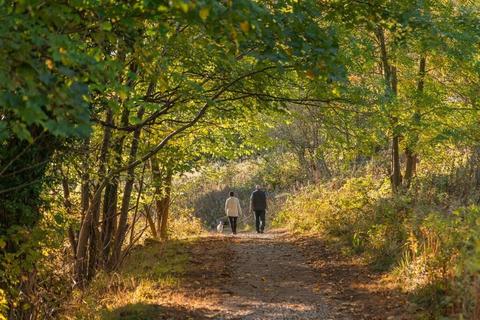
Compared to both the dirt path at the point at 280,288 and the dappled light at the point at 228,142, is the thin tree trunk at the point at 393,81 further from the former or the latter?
the dirt path at the point at 280,288

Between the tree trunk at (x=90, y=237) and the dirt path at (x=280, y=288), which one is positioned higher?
the tree trunk at (x=90, y=237)

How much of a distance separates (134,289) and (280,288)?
8.32 ft

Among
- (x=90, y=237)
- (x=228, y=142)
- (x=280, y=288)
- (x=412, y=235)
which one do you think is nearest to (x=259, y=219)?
(x=228, y=142)

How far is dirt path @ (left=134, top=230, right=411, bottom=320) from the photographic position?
812cm

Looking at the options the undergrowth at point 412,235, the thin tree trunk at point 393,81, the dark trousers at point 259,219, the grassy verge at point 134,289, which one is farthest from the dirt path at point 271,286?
the dark trousers at point 259,219

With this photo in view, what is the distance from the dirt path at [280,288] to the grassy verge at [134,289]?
0.27 meters

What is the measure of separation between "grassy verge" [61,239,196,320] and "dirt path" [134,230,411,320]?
27 cm

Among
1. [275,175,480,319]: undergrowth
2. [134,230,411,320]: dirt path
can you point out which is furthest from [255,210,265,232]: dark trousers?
[134,230,411,320]: dirt path

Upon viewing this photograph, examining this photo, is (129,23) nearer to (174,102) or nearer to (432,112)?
(174,102)

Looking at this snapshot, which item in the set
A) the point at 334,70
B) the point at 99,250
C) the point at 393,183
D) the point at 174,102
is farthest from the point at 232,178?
the point at 334,70

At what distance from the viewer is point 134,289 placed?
387 inches

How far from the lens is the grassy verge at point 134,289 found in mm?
8088

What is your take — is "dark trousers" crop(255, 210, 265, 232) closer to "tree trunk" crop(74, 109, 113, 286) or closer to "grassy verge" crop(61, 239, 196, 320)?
"grassy verge" crop(61, 239, 196, 320)

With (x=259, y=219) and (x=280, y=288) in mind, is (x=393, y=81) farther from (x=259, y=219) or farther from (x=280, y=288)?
(x=259, y=219)
